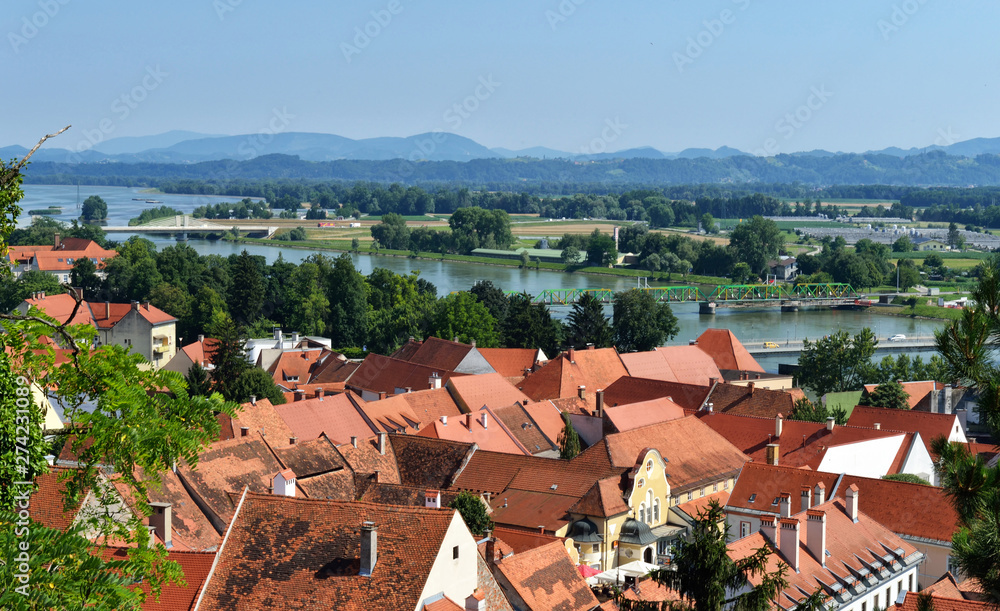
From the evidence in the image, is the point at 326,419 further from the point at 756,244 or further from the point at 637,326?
the point at 756,244

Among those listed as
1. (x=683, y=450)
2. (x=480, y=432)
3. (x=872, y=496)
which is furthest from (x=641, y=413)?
(x=872, y=496)

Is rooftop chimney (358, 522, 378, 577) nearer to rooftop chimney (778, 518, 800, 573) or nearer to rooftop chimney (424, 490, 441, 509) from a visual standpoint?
rooftop chimney (424, 490, 441, 509)

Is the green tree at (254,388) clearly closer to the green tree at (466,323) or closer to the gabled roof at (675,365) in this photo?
the gabled roof at (675,365)

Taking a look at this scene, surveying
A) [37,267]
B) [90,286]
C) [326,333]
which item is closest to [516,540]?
[326,333]

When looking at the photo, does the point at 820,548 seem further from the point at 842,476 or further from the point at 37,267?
the point at 37,267

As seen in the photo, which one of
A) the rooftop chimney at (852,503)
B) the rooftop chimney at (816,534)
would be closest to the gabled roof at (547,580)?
the rooftop chimney at (816,534)

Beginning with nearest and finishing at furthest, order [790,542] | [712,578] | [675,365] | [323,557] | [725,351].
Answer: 1. [712,578]
2. [323,557]
3. [790,542]
4. [675,365]
5. [725,351]

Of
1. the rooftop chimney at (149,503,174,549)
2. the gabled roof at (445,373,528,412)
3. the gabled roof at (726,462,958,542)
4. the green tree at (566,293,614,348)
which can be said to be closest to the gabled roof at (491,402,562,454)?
the gabled roof at (445,373,528,412)
